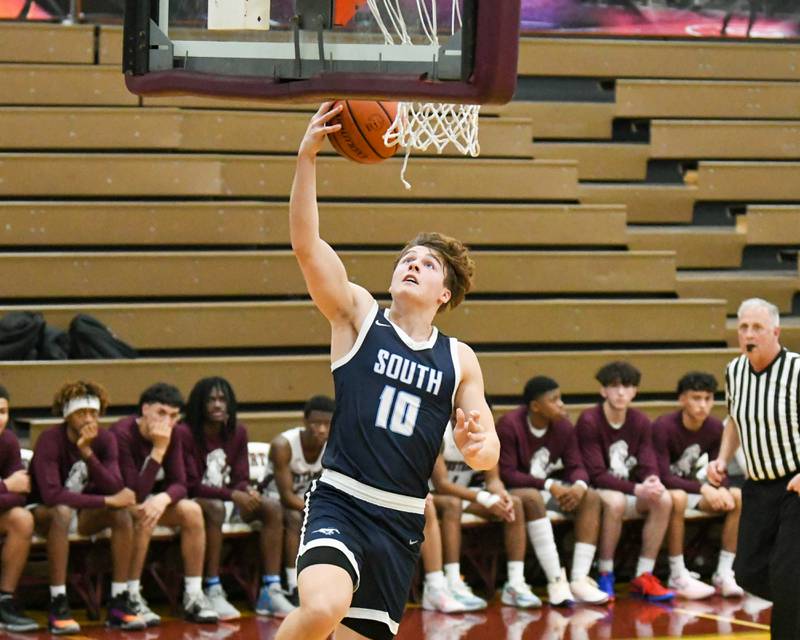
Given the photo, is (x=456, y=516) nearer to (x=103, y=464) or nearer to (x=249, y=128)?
(x=103, y=464)

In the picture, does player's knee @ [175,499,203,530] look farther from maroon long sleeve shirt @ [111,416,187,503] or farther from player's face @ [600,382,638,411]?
player's face @ [600,382,638,411]

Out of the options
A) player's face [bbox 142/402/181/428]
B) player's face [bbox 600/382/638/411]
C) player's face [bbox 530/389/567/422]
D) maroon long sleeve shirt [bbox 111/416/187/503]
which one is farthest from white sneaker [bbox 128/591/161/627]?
player's face [bbox 600/382/638/411]

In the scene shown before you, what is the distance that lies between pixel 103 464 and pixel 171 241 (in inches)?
90.4

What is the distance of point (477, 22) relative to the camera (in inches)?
165

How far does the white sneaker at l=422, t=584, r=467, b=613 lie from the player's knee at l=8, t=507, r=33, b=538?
7.18 ft

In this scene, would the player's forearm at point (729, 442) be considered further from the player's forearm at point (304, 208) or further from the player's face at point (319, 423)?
the player's forearm at point (304, 208)

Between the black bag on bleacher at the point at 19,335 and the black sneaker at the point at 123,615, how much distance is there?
71.8 inches

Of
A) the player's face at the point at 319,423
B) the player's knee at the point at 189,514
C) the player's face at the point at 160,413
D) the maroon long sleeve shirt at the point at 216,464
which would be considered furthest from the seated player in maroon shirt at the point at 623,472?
the player's face at the point at 160,413

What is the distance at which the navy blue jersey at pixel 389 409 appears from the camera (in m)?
4.73

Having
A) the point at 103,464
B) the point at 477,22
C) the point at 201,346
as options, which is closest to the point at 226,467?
the point at 103,464

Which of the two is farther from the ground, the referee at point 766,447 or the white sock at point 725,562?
the referee at point 766,447

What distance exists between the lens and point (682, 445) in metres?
8.94

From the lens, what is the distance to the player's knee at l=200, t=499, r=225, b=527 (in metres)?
7.83

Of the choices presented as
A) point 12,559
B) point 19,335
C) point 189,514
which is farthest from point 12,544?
point 19,335
